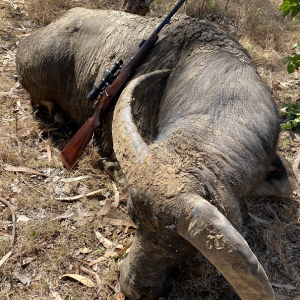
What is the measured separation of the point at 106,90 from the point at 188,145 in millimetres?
2002

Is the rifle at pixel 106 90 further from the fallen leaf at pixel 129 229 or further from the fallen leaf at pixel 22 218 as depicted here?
the fallen leaf at pixel 129 229

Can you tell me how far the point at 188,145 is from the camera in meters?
2.51

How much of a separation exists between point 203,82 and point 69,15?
307 cm

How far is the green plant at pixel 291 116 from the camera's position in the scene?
17.3ft

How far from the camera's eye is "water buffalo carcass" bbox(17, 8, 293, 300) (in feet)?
6.56

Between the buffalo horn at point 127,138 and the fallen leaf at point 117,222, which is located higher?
the buffalo horn at point 127,138

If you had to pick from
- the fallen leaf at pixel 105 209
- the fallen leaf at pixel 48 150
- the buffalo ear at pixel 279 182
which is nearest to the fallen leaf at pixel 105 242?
the fallen leaf at pixel 105 209

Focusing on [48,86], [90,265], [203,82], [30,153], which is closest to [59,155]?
[30,153]

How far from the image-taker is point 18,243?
12.2ft

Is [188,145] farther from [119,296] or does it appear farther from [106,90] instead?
[106,90]

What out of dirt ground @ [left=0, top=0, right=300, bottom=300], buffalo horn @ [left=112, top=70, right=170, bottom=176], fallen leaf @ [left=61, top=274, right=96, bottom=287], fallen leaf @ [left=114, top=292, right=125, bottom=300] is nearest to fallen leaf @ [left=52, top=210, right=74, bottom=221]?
dirt ground @ [left=0, top=0, right=300, bottom=300]

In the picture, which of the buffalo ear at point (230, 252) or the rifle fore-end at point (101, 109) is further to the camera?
the rifle fore-end at point (101, 109)

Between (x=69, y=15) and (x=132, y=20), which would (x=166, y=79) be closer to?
(x=132, y=20)

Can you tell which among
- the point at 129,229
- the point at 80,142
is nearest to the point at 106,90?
the point at 80,142
